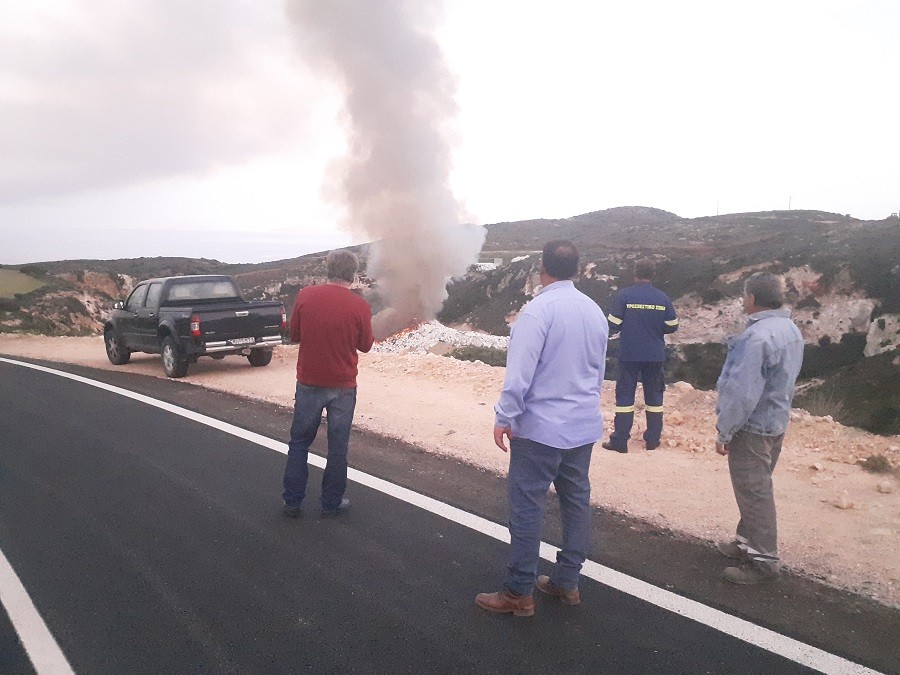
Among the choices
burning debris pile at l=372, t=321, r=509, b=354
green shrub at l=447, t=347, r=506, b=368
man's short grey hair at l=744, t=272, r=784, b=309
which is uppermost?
man's short grey hair at l=744, t=272, r=784, b=309

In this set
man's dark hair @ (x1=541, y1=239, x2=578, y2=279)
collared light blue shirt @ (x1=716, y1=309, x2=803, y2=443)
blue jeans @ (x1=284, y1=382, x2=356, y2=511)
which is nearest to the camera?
man's dark hair @ (x1=541, y1=239, x2=578, y2=279)

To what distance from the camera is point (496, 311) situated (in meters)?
44.5

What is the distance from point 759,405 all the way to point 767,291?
69cm

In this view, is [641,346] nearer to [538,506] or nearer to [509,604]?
[538,506]

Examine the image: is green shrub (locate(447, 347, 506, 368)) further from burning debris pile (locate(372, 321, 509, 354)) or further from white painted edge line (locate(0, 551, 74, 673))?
Result: white painted edge line (locate(0, 551, 74, 673))

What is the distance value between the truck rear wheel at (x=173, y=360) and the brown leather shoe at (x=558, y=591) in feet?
31.1

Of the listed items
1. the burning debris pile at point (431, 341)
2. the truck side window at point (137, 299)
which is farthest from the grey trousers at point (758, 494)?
the burning debris pile at point (431, 341)

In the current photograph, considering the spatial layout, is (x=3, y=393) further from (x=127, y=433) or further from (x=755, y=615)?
(x=755, y=615)

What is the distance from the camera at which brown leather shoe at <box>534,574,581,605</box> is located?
3.50 metres

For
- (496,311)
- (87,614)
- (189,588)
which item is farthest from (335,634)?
(496,311)

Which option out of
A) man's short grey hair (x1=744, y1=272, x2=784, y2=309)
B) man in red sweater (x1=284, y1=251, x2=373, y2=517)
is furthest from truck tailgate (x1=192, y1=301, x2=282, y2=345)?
man's short grey hair (x1=744, y1=272, x2=784, y2=309)

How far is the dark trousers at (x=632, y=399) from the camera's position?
6520mm

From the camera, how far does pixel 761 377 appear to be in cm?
371

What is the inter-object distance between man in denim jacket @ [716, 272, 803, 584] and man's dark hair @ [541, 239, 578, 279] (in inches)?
47.3
